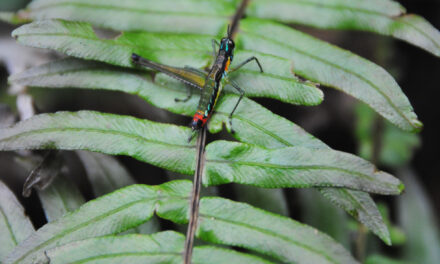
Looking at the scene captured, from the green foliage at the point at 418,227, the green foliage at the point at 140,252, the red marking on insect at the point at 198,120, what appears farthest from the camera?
the green foliage at the point at 418,227

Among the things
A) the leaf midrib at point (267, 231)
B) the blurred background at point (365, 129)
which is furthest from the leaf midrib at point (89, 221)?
the blurred background at point (365, 129)

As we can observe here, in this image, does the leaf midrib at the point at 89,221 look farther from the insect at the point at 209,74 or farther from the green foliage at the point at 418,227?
the green foliage at the point at 418,227

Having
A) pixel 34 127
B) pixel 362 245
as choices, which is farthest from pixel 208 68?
pixel 362 245

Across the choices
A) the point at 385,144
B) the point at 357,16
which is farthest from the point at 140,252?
the point at 385,144

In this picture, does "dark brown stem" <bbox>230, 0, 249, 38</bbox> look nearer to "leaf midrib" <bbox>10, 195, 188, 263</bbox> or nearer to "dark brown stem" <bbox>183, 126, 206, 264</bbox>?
"dark brown stem" <bbox>183, 126, 206, 264</bbox>

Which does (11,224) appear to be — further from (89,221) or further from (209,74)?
(209,74)

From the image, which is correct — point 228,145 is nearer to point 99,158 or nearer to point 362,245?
point 99,158

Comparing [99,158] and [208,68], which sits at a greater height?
[208,68]
